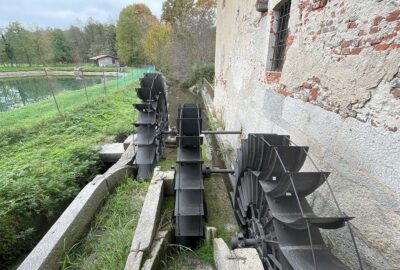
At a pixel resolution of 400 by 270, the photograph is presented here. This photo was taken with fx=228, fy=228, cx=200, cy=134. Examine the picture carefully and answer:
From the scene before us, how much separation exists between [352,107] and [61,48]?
47563 mm

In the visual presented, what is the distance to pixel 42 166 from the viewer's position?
15.3 feet

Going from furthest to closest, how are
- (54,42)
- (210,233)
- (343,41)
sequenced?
(54,42) < (210,233) < (343,41)

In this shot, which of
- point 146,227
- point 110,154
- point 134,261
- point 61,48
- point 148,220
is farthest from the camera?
point 61,48

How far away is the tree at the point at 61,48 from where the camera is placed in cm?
3831

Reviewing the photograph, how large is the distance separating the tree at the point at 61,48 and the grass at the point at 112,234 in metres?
43.9

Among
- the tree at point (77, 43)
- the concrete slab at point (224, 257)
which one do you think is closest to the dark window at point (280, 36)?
the concrete slab at point (224, 257)

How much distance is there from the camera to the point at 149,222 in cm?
278

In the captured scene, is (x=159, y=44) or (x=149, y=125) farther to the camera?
(x=159, y=44)

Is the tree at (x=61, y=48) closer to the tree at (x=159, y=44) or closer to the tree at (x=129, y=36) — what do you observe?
the tree at (x=129, y=36)

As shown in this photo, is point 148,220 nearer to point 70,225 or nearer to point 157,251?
point 157,251

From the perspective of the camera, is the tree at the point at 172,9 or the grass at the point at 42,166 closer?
the grass at the point at 42,166

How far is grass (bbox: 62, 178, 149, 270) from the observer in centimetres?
263

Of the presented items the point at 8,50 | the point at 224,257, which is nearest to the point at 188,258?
the point at 224,257

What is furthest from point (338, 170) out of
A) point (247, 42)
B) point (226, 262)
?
point (247, 42)
